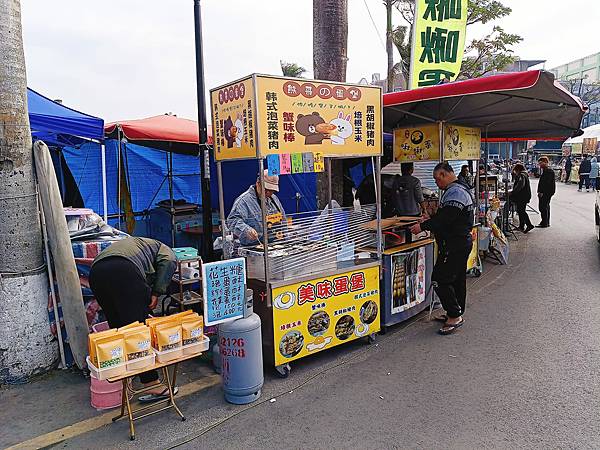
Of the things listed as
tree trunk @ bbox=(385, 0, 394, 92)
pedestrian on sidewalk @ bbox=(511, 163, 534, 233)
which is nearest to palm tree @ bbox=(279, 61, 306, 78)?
tree trunk @ bbox=(385, 0, 394, 92)

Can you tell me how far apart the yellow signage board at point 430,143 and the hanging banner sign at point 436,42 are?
1076mm

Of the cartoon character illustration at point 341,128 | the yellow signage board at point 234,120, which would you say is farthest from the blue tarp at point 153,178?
the cartoon character illustration at point 341,128

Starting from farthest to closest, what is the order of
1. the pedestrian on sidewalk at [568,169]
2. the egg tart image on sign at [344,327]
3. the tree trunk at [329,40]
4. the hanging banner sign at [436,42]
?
the pedestrian on sidewalk at [568,169] < the hanging banner sign at [436,42] < the tree trunk at [329,40] < the egg tart image on sign at [344,327]

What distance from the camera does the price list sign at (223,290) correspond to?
3.48 metres

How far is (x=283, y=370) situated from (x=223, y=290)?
3.58ft

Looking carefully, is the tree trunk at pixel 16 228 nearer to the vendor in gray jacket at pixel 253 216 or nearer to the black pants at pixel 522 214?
the vendor in gray jacket at pixel 253 216

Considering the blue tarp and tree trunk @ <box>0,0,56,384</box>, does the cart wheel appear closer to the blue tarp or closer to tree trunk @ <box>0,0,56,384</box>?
tree trunk @ <box>0,0,56,384</box>

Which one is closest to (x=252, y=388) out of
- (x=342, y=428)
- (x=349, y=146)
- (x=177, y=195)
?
(x=342, y=428)

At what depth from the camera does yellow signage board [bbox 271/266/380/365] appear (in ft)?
13.5

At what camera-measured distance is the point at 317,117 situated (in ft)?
13.9

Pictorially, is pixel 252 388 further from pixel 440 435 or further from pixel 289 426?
pixel 440 435

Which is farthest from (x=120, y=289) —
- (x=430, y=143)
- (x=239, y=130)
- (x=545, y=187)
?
(x=545, y=187)

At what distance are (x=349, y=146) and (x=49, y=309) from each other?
3.26 m

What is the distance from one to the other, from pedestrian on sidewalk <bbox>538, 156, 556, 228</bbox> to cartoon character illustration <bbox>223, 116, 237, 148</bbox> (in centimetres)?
992
